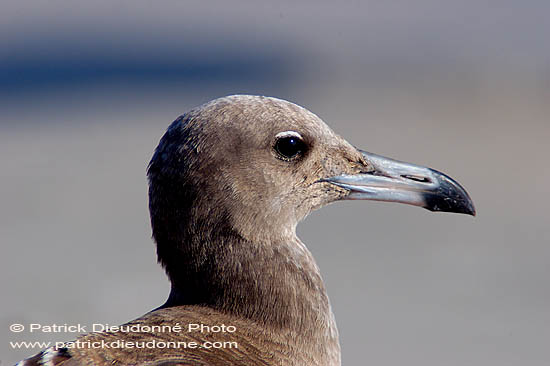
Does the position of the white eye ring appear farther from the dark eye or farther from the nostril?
the nostril

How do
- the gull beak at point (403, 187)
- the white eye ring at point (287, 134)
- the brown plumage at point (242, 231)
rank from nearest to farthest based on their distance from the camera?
the brown plumage at point (242, 231) < the white eye ring at point (287, 134) < the gull beak at point (403, 187)

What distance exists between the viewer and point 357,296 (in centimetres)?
809

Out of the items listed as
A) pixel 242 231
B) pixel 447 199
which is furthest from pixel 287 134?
pixel 447 199

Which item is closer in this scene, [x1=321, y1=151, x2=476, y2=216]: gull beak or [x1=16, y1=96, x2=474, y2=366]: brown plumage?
[x1=16, y1=96, x2=474, y2=366]: brown plumage

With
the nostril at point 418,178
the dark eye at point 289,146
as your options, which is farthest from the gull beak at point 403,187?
the dark eye at point 289,146

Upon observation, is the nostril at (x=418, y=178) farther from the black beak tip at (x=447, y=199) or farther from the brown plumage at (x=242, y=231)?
the brown plumage at (x=242, y=231)

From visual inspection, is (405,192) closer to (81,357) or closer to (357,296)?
(81,357)

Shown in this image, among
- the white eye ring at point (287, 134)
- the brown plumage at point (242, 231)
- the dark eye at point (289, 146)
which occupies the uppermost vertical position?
the white eye ring at point (287, 134)

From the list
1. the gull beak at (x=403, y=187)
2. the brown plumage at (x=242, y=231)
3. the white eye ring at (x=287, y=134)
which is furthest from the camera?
the gull beak at (x=403, y=187)

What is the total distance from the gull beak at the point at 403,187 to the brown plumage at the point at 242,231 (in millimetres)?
266

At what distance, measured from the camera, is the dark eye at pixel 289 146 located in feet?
12.6

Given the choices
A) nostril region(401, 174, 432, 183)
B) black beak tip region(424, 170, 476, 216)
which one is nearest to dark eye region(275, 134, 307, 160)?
nostril region(401, 174, 432, 183)

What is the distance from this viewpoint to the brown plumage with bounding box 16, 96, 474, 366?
365 centimetres

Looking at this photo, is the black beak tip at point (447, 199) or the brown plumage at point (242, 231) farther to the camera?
the black beak tip at point (447, 199)
